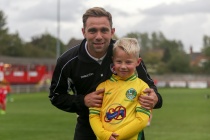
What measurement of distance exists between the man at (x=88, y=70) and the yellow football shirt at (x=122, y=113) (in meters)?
0.13

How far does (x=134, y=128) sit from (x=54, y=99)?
3.93 feet

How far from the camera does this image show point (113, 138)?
445 cm

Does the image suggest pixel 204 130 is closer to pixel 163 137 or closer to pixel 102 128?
pixel 163 137

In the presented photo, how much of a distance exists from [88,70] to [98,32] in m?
0.54

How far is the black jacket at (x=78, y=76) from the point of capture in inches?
200

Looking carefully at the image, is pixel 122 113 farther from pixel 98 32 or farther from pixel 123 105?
pixel 98 32

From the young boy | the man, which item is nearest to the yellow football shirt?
the young boy

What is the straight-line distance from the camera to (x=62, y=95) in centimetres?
526

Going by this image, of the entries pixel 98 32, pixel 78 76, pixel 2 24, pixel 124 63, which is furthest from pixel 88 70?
pixel 2 24

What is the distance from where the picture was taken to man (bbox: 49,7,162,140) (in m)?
4.83

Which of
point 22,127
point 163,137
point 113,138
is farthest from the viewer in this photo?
point 22,127

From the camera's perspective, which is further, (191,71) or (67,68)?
(191,71)

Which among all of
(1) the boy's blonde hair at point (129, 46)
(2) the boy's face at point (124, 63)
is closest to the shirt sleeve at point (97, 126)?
(2) the boy's face at point (124, 63)

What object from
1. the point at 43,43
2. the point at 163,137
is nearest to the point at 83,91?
the point at 163,137
